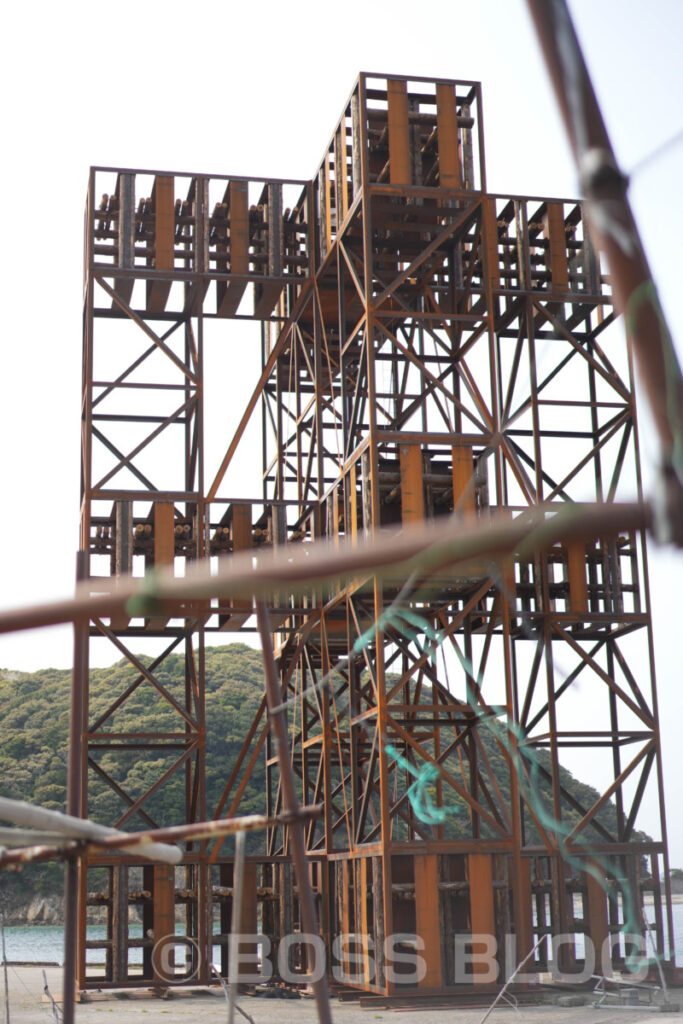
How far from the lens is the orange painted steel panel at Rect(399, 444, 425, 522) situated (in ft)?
86.0

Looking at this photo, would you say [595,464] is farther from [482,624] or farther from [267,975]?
[267,975]

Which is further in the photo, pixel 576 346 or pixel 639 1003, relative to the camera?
pixel 576 346

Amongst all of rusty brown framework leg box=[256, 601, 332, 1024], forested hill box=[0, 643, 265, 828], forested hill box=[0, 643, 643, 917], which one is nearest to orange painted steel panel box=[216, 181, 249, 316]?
rusty brown framework leg box=[256, 601, 332, 1024]

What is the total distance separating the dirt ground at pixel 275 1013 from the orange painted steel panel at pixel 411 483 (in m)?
8.95

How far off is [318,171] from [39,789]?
5337 centimetres

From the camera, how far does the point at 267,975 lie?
1156 inches

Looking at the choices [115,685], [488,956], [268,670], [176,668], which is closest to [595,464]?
[488,956]

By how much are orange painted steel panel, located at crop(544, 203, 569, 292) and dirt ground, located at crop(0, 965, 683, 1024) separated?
15.9 metres

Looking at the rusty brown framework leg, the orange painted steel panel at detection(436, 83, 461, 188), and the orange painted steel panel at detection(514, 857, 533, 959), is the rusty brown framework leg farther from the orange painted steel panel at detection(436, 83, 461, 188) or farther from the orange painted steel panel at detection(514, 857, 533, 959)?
the orange painted steel panel at detection(436, 83, 461, 188)

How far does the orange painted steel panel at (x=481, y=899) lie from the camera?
24.8m

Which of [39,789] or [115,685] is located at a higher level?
[115,685]

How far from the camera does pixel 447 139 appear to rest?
2831 centimetres

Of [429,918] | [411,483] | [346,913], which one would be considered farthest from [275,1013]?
[411,483]

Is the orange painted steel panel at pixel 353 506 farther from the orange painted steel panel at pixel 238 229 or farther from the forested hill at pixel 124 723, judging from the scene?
the forested hill at pixel 124 723
